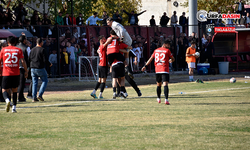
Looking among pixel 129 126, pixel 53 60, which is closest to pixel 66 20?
pixel 53 60

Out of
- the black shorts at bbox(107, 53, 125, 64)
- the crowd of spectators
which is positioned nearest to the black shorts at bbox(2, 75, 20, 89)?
the black shorts at bbox(107, 53, 125, 64)

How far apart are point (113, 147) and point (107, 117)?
2.93m

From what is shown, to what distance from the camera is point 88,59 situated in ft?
70.6

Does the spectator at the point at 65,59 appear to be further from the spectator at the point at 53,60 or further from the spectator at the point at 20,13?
the spectator at the point at 20,13

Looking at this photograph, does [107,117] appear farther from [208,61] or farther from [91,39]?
[208,61]

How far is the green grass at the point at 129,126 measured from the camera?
5.96 m

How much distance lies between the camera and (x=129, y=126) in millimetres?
7465

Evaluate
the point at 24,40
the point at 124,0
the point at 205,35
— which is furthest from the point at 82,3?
the point at 24,40

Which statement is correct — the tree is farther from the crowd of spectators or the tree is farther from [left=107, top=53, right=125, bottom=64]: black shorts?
[left=107, top=53, right=125, bottom=64]: black shorts

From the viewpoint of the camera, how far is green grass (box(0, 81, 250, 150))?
5.96 m

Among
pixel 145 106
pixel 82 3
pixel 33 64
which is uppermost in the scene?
pixel 82 3

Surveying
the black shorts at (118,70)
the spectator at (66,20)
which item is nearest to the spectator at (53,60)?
the spectator at (66,20)

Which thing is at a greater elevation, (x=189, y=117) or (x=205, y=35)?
(x=205, y=35)

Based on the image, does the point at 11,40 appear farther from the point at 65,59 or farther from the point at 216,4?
the point at 216,4
